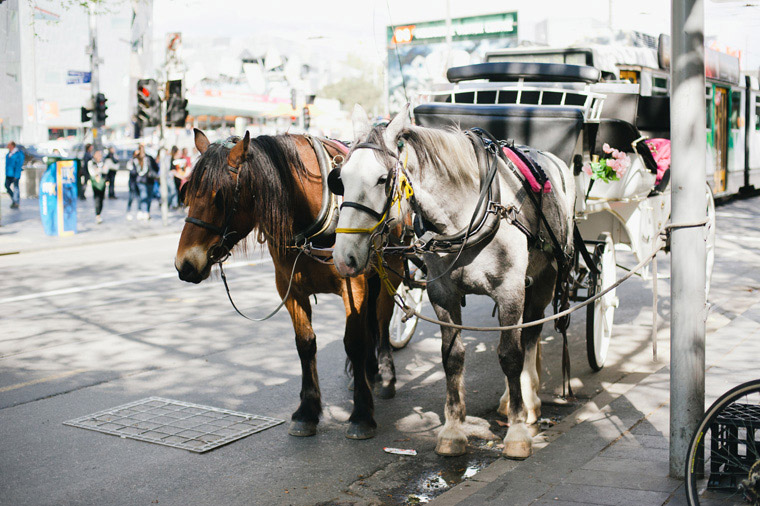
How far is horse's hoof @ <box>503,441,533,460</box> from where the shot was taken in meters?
4.73

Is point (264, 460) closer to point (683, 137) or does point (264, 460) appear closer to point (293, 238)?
point (293, 238)

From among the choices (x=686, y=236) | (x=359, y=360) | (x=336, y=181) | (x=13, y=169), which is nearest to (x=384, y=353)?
(x=359, y=360)

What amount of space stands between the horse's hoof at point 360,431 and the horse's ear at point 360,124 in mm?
2050

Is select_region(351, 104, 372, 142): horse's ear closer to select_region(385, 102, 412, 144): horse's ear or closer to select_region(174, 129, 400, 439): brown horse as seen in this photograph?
select_region(385, 102, 412, 144): horse's ear

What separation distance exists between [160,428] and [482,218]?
279cm

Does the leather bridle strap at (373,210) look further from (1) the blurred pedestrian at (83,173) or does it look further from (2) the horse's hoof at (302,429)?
(1) the blurred pedestrian at (83,173)

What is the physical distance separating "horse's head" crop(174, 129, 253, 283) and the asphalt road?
129 centimetres

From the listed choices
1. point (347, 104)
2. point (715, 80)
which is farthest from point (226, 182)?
point (347, 104)

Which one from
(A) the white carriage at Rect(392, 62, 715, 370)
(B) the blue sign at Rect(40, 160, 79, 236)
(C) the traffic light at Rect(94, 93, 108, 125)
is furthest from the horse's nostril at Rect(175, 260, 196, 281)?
(C) the traffic light at Rect(94, 93, 108, 125)

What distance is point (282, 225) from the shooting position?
493 centimetres

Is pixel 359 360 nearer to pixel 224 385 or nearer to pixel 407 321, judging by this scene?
pixel 224 385

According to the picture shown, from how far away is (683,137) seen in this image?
156 inches

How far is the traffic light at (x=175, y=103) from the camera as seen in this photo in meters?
20.7

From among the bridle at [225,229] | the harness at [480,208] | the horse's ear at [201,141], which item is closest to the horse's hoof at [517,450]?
the harness at [480,208]
